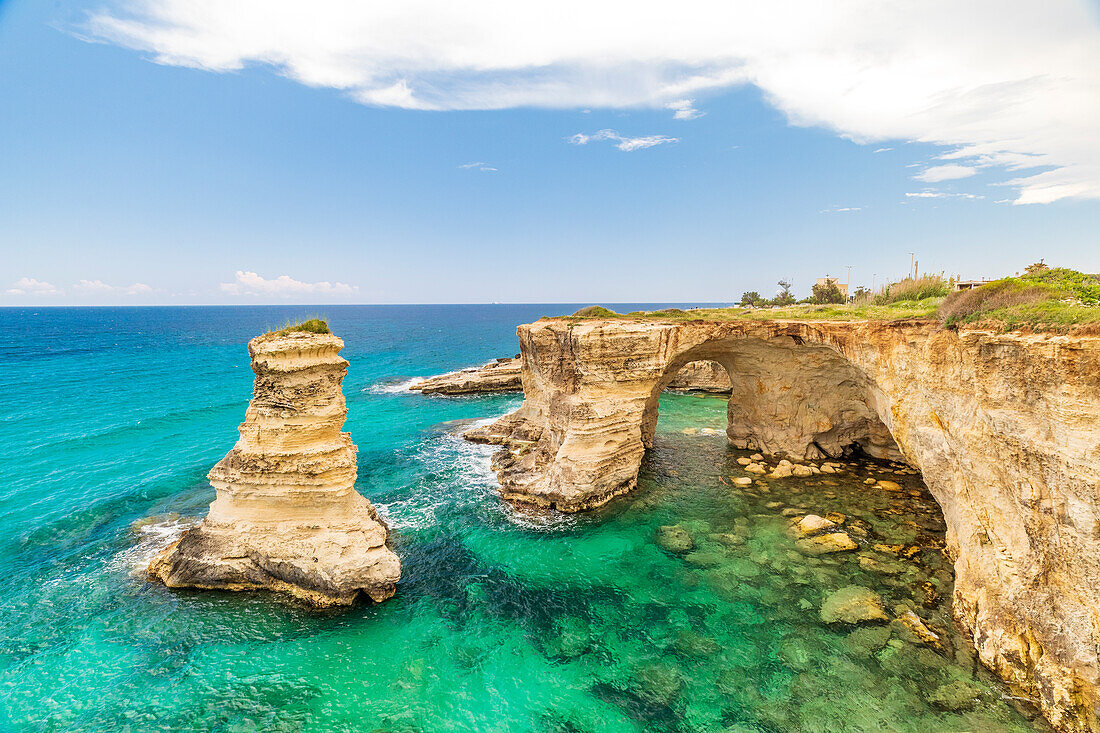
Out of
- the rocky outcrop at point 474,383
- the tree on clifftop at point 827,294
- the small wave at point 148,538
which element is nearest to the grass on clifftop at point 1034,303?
the tree on clifftop at point 827,294

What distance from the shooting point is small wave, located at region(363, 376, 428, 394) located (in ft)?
149

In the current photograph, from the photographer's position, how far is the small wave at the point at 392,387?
45425mm

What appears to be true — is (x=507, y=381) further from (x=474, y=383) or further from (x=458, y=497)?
(x=458, y=497)

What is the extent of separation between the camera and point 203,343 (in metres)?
85.9

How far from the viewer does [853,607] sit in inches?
512

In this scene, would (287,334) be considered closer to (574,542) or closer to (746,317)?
(574,542)

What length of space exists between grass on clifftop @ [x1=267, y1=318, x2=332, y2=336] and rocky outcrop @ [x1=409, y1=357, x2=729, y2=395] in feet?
93.2

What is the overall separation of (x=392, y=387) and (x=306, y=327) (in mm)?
33347

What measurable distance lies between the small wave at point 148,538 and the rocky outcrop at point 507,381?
25.5 metres

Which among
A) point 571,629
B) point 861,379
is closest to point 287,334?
point 571,629

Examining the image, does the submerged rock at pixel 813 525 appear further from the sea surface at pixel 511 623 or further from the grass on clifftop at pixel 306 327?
the grass on clifftop at pixel 306 327

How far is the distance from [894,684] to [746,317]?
1508 centimetres

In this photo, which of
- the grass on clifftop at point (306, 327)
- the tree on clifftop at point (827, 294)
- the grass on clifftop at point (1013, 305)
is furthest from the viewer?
the tree on clifftop at point (827, 294)

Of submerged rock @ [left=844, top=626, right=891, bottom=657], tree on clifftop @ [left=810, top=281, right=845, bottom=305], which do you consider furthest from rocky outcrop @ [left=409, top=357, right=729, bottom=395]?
submerged rock @ [left=844, top=626, right=891, bottom=657]
